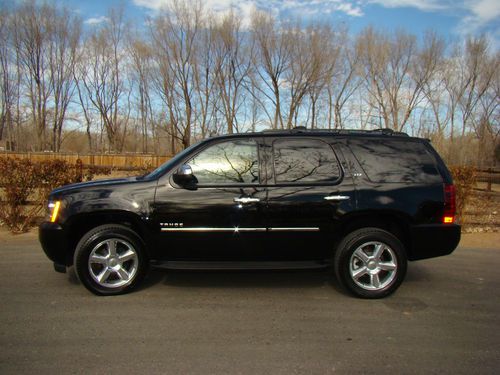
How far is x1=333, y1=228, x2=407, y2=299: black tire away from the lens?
14.1 ft

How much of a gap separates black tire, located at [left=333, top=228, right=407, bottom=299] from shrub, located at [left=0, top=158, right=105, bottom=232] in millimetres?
5850

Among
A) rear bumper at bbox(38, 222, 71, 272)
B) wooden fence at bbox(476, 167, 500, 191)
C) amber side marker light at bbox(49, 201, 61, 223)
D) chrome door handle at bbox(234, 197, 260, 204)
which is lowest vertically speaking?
rear bumper at bbox(38, 222, 71, 272)

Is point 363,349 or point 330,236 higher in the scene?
point 330,236

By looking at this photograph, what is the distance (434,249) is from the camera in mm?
4465

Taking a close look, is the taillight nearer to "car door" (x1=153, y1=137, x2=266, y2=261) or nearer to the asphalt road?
the asphalt road

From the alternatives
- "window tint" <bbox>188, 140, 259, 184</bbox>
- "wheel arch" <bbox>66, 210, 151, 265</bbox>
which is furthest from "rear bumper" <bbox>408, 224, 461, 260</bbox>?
"wheel arch" <bbox>66, 210, 151, 265</bbox>

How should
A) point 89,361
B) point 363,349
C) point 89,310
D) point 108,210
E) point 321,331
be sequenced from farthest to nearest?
point 108,210 < point 89,310 < point 321,331 < point 363,349 < point 89,361

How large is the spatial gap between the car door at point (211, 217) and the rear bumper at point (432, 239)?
1.73 m

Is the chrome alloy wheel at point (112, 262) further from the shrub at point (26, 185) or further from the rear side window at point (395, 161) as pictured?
the shrub at point (26, 185)

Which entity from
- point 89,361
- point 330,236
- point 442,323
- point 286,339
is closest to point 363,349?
point 286,339

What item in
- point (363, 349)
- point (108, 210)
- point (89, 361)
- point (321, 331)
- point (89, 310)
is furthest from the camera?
point (108, 210)

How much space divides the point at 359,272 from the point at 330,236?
0.51 m

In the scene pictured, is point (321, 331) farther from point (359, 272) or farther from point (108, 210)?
point (108, 210)

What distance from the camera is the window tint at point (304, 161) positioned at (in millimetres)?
4371
